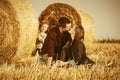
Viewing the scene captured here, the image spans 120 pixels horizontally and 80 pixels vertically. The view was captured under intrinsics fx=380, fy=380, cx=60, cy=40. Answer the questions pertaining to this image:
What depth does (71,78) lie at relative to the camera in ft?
A: 10.9

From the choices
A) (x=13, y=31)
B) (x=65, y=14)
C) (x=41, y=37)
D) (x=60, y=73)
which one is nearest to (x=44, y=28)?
(x=41, y=37)

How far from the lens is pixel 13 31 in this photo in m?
4.18

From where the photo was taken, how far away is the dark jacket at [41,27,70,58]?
4.00m

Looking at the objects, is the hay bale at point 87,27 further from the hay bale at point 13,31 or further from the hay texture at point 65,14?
the hay bale at point 13,31

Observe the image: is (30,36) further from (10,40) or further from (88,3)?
(88,3)

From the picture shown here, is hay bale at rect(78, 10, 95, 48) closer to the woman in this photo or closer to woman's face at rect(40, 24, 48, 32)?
woman's face at rect(40, 24, 48, 32)

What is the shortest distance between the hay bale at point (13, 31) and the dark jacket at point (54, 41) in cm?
25

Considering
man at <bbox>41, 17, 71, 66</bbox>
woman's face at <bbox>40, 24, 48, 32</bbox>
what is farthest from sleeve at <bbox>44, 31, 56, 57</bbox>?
woman's face at <bbox>40, 24, 48, 32</bbox>

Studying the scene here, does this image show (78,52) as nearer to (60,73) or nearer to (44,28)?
(60,73)

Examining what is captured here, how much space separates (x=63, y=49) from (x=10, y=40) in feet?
1.95

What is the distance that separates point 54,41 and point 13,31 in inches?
18.7

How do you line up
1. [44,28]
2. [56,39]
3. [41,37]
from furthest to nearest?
[44,28] < [41,37] < [56,39]

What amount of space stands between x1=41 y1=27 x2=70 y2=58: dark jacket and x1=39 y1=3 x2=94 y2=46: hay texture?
1281mm

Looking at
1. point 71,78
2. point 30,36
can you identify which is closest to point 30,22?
point 30,36
